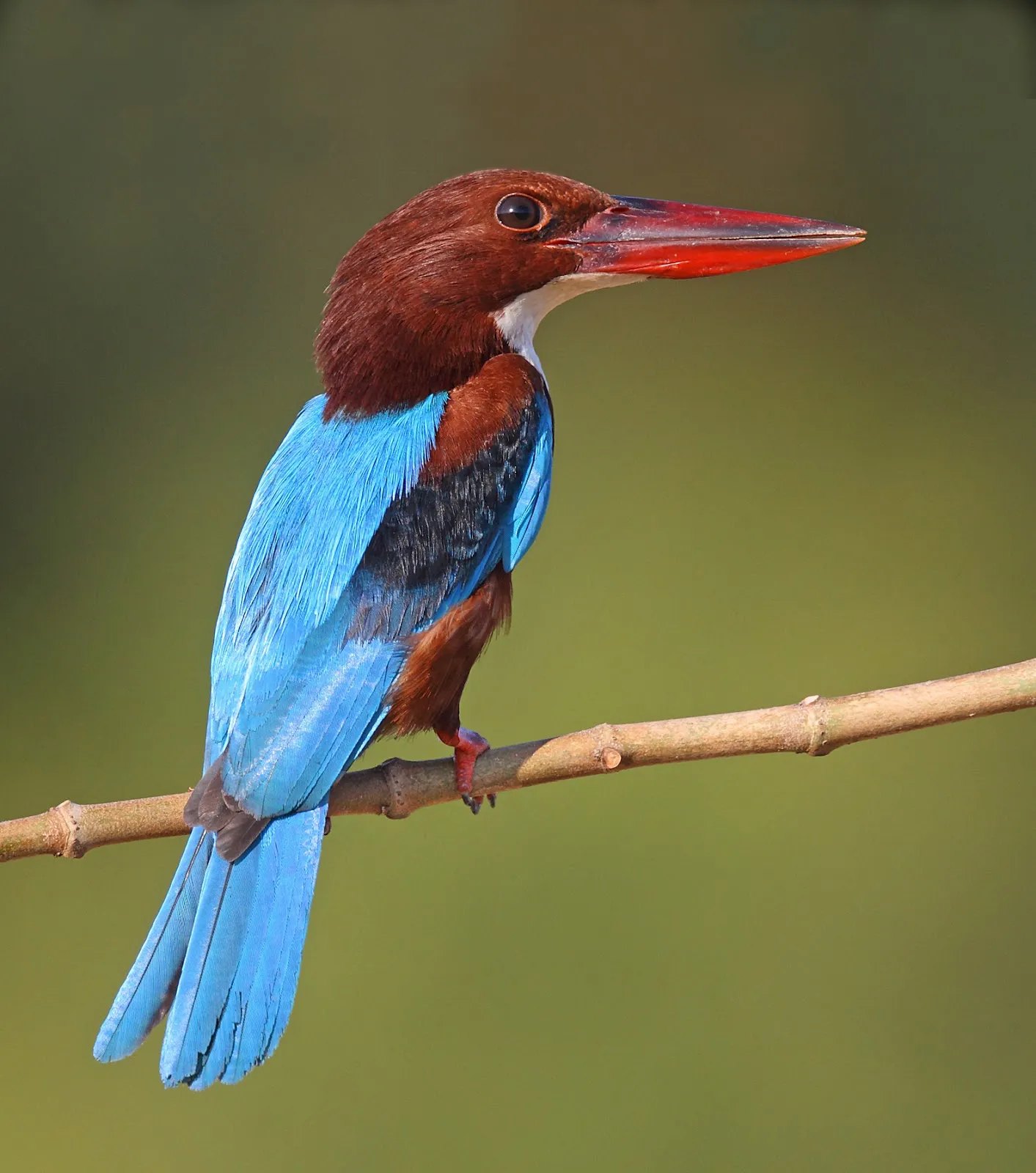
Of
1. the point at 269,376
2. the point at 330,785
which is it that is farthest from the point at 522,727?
the point at 330,785

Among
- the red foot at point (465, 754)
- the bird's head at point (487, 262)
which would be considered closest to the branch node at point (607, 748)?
the red foot at point (465, 754)

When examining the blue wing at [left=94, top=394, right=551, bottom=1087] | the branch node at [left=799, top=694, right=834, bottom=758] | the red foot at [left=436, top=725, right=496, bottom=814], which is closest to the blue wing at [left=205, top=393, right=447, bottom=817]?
the blue wing at [left=94, top=394, right=551, bottom=1087]

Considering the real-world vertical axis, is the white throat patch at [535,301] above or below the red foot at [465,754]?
above

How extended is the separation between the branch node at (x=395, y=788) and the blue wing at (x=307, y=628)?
5 cm

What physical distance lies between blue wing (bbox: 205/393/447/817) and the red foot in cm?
11

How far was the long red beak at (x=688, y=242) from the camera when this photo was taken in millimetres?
2217

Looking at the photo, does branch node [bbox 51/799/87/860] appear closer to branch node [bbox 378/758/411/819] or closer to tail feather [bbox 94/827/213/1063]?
tail feather [bbox 94/827/213/1063]

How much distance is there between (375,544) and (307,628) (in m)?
0.14

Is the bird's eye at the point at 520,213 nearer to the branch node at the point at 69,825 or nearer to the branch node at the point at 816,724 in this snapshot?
the branch node at the point at 816,724

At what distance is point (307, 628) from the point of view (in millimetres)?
1986

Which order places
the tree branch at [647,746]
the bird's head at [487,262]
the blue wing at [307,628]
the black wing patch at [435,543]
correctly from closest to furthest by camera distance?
the tree branch at [647,746] < the blue wing at [307,628] < the black wing patch at [435,543] < the bird's head at [487,262]

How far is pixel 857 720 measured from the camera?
1.82 m

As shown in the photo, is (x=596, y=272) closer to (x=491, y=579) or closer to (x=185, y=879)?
(x=491, y=579)

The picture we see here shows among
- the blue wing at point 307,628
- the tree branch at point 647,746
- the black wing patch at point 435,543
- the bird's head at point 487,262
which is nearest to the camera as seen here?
the tree branch at point 647,746
